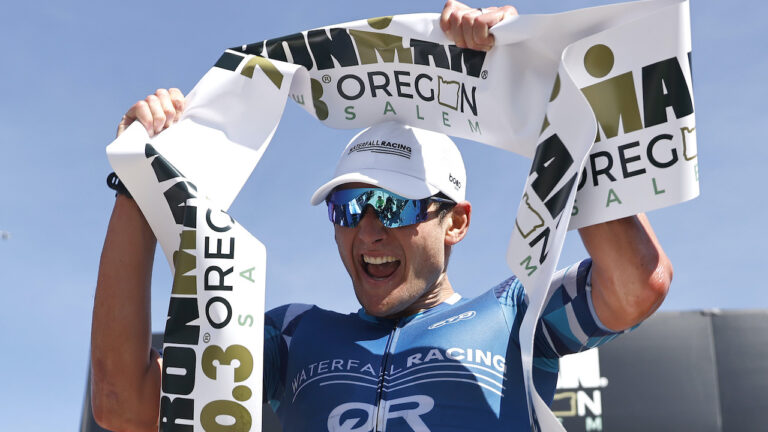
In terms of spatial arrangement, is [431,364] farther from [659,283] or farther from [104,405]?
[104,405]

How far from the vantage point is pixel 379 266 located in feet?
11.6

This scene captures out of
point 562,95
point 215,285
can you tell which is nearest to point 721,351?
point 562,95

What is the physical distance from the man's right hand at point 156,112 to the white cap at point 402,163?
0.69 m

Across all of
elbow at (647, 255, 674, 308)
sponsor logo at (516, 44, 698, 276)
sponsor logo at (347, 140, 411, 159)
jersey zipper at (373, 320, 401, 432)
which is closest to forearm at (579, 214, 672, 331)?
elbow at (647, 255, 674, 308)

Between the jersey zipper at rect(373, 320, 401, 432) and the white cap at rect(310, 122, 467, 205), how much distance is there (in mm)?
582

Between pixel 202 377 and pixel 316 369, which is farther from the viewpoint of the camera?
pixel 316 369

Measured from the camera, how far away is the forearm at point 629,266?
2.70 meters

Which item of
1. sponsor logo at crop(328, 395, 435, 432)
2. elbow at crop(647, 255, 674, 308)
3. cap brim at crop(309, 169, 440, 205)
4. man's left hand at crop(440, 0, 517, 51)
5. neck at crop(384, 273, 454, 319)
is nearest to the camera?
elbow at crop(647, 255, 674, 308)

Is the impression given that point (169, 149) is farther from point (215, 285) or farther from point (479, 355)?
point (479, 355)

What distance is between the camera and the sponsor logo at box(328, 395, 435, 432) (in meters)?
2.97

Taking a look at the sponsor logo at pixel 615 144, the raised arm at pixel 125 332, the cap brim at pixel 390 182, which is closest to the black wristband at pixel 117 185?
the raised arm at pixel 125 332

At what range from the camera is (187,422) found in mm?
2805

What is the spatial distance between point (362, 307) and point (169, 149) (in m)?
1.10

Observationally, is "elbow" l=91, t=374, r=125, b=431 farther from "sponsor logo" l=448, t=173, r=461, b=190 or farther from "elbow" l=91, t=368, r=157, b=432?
"sponsor logo" l=448, t=173, r=461, b=190
